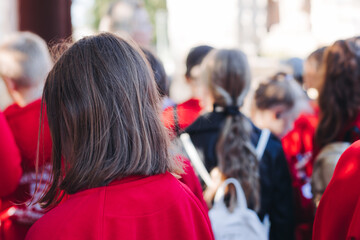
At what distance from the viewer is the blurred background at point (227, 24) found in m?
4.75

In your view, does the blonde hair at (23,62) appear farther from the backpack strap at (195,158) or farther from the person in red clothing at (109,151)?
the person in red clothing at (109,151)

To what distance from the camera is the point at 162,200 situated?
1373mm

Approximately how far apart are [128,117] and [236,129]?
1.23 metres

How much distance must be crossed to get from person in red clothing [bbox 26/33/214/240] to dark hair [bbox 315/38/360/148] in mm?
1250

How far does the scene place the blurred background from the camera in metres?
4.75

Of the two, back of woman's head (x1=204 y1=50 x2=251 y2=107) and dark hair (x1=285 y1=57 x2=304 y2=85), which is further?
dark hair (x1=285 y1=57 x2=304 y2=85)

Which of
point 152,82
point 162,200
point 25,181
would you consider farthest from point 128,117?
point 25,181

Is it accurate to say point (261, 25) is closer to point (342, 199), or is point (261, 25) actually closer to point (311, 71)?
point (311, 71)

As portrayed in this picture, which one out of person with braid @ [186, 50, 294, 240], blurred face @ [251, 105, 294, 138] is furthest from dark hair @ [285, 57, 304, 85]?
person with braid @ [186, 50, 294, 240]

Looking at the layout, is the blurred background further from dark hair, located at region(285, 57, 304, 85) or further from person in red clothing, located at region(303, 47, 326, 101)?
person in red clothing, located at region(303, 47, 326, 101)

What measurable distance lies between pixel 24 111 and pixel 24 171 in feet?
0.97

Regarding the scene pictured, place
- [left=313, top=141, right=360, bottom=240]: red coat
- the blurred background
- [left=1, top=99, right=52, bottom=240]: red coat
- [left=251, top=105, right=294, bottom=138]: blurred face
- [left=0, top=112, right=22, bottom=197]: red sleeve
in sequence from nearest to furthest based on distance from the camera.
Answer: [left=313, top=141, right=360, bottom=240]: red coat, [left=0, top=112, right=22, bottom=197]: red sleeve, [left=1, top=99, right=52, bottom=240]: red coat, [left=251, top=105, right=294, bottom=138]: blurred face, the blurred background

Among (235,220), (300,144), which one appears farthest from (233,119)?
(300,144)

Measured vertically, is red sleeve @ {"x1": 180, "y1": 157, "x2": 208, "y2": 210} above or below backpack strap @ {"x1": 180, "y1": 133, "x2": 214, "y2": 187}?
above
